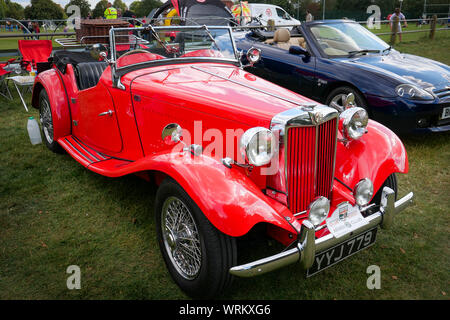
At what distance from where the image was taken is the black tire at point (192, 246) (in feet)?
6.64

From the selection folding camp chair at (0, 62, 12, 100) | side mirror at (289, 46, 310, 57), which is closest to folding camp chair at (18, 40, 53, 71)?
folding camp chair at (0, 62, 12, 100)

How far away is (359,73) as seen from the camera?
4883 millimetres

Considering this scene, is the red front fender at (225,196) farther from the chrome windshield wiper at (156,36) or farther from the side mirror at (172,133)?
the chrome windshield wiper at (156,36)

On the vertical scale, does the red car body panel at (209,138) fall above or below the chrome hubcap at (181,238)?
above

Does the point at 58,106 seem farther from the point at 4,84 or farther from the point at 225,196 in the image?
the point at 4,84

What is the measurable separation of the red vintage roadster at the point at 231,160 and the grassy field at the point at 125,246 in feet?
1.15

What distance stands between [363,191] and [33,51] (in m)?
8.42

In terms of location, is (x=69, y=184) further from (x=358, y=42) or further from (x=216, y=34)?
(x=358, y=42)

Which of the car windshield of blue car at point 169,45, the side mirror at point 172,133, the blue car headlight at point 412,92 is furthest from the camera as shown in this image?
the blue car headlight at point 412,92

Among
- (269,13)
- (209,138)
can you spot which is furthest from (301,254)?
(269,13)

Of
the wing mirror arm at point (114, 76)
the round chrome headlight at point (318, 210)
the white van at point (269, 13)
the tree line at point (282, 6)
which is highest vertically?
the tree line at point (282, 6)

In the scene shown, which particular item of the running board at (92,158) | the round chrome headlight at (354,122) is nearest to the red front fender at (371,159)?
the round chrome headlight at (354,122)

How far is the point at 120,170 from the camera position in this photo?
2.86 m

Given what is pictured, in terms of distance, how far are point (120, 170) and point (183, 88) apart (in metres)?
0.87
